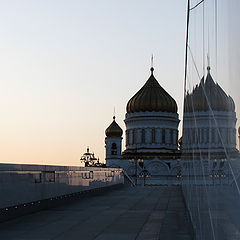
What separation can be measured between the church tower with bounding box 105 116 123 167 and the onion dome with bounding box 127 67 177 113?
367 centimetres

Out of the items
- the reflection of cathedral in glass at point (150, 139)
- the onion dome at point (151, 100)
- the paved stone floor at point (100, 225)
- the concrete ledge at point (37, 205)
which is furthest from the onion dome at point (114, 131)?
the paved stone floor at point (100, 225)

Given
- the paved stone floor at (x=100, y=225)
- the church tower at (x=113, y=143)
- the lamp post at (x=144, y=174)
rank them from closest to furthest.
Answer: the paved stone floor at (x=100, y=225)
the lamp post at (x=144, y=174)
the church tower at (x=113, y=143)

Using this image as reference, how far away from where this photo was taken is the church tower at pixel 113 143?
84700 millimetres

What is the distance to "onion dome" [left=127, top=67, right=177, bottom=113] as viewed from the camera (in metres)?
85.1

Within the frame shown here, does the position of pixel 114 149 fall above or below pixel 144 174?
above

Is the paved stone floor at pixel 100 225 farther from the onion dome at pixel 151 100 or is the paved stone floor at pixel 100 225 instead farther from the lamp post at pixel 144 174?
the onion dome at pixel 151 100

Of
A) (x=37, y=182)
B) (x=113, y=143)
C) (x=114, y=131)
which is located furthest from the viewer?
(x=114, y=131)

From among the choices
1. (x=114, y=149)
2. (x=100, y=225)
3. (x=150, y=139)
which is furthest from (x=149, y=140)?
(x=100, y=225)

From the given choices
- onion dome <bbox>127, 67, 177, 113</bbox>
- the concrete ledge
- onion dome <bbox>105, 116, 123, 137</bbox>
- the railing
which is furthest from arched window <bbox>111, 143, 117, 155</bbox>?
the concrete ledge

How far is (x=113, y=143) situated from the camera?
285ft

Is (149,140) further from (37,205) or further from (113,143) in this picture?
(37,205)

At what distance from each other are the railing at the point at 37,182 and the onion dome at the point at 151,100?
60.9 metres

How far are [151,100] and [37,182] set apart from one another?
71.4m

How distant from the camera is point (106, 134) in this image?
88.3 metres
